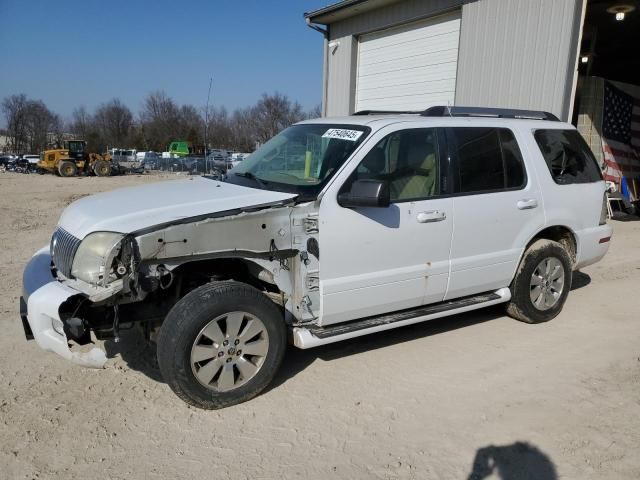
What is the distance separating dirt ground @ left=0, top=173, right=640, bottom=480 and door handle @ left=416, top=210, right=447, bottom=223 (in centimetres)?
118

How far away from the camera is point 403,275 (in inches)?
160

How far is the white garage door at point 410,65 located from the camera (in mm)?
11797

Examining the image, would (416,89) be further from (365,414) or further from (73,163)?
(73,163)

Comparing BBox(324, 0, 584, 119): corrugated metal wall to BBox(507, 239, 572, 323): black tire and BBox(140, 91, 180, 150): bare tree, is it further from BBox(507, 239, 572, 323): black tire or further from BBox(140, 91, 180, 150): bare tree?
BBox(140, 91, 180, 150): bare tree

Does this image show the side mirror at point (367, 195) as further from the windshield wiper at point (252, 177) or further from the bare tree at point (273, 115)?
the bare tree at point (273, 115)

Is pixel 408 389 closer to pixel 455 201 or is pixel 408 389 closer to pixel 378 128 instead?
pixel 455 201

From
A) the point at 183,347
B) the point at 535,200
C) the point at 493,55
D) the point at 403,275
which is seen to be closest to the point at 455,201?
the point at 403,275

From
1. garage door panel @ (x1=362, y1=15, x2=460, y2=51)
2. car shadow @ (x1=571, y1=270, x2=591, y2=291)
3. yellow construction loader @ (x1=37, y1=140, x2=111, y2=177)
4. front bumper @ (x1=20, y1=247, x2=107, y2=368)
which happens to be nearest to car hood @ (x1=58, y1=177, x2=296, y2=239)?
front bumper @ (x1=20, y1=247, x2=107, y2=368)

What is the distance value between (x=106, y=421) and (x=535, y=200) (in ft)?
13.1

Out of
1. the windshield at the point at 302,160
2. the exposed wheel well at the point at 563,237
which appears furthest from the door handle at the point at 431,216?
the exposed wheel well at the point at 563,237

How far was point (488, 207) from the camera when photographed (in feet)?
14.6

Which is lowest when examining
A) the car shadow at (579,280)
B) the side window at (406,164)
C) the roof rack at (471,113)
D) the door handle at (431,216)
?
the car shadow at (579,280)

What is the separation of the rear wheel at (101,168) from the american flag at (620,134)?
87.6ft

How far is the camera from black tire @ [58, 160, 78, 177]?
2973cm
